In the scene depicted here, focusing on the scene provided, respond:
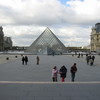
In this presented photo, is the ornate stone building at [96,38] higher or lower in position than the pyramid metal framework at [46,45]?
higher

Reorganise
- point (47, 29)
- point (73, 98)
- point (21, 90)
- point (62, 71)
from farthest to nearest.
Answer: point (47, 29)
point (62, 71)
point (21, 90)
point (73, 98)

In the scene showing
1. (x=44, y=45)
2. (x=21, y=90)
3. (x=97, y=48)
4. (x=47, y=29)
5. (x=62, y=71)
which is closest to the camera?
(x=21, y=90)

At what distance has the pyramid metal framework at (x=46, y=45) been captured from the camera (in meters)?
67.0

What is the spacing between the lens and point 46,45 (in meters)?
67.9

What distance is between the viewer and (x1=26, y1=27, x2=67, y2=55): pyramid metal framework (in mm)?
67000

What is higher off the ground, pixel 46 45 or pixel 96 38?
pixel 96 38

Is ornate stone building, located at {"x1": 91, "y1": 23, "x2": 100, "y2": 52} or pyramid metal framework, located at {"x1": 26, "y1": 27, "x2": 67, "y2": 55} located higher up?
ornate stone building, located at {"x1": 91, "y1": 23, "x2": 100, "y2": 52}

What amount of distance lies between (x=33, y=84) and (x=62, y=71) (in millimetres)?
3423

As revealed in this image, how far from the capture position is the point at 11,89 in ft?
23.1

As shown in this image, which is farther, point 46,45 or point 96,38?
point 96,38

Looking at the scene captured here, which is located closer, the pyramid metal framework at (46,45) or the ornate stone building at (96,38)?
the pyramid metal framework at (46,45)

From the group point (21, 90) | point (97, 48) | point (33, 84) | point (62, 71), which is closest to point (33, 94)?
point (21, 90)

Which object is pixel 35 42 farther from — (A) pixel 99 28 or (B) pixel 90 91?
(B) pixel 90 91

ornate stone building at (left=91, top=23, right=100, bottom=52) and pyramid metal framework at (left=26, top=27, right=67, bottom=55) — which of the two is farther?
ornate stone building at (left=91, top=23, right=100, bottom=52)
